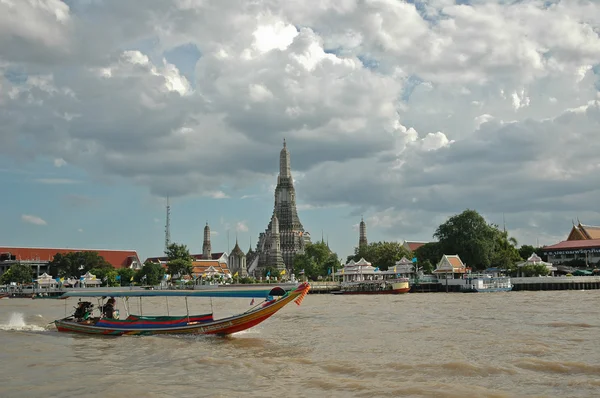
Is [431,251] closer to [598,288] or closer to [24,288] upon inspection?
[598,288]

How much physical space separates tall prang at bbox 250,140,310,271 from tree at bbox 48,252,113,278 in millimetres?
35391

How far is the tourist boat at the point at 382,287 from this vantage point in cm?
6284

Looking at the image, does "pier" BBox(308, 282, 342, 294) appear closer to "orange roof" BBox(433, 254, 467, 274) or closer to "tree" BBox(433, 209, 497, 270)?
"orange roof" BBox(433, 254, 467, 274)

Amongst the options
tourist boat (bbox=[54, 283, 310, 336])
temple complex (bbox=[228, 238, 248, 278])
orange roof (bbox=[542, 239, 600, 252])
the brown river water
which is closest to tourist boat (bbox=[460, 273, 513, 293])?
orange roof (bbox=[542, 239, 600, 252])

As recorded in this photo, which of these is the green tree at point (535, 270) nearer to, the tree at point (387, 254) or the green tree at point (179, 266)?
the tree at point (387, 254)

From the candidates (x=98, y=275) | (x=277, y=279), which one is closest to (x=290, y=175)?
(x=277, y=279)

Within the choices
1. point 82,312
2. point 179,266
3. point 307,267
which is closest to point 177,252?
point 179,266

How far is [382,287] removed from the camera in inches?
2534

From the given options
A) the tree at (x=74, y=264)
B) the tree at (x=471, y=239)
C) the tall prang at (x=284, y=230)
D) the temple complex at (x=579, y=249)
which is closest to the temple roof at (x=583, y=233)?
the temple complex at (x=579, y=249)

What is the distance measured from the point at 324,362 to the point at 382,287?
50.1 metres

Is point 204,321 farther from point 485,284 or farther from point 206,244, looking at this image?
point 206,244

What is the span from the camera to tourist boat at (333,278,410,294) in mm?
62844

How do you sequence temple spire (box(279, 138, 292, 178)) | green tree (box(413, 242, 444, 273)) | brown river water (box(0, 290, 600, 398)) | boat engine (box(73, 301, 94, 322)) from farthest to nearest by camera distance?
temple spire (box(279, 138, 292, 178))
green tree (box(413, 242, 444, 273))
boat engine (box(73, 301, 94, 322))
brown river water (box(0, 290, 600, 398))

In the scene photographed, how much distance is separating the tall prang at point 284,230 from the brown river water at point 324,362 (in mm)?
97236
